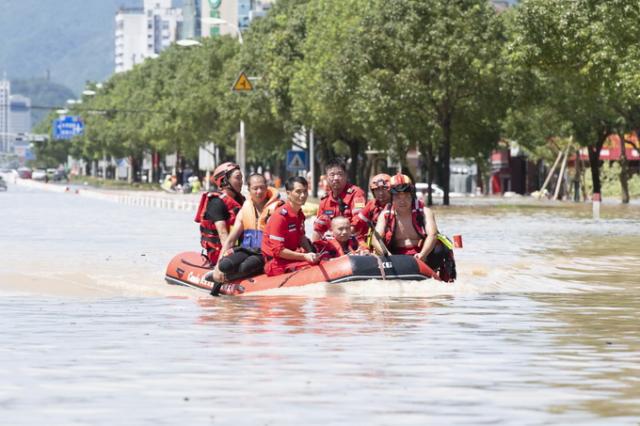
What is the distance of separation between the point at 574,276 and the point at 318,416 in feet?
51.3

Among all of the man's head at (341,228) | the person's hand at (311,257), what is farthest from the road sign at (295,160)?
the person's hand at (311,257)

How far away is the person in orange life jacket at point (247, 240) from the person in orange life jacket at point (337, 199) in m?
0.84

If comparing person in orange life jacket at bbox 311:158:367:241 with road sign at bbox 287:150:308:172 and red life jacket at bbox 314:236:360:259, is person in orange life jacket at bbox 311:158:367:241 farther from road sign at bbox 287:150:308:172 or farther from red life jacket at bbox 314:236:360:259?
road sign at bbox 287:150:308:172

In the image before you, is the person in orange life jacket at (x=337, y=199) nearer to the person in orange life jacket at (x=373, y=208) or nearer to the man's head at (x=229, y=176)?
the person in orange life jacket at (x=373, y=208)

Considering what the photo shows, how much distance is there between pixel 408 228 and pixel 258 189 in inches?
72.7

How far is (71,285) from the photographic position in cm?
2388

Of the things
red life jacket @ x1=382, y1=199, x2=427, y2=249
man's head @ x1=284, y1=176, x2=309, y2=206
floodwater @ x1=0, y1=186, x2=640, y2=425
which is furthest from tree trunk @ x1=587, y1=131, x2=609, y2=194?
man's head @ x1=284, y1=176, x2=309, y2=206

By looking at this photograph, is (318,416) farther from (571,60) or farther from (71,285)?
(571,60)

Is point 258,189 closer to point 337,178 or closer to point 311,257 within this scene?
point 311,257

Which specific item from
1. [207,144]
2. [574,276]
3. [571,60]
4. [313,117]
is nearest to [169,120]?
[207,144]

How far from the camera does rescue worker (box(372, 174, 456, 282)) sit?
2075 cm

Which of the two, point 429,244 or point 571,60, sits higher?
point 571,60

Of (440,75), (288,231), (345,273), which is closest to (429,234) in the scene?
(345,273)

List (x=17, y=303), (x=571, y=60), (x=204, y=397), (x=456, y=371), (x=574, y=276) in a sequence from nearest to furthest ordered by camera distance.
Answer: (x=204, y=397) < (x=456, y=371) < (x=17, y=303) < (x=574, y=276) < (x=571, y=60)
